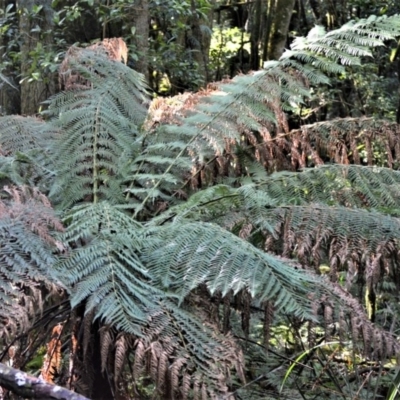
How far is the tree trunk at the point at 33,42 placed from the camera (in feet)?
13.2

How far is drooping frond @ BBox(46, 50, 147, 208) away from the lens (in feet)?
7.64

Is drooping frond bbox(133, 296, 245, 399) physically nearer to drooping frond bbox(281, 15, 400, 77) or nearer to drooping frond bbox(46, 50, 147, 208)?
drooping frond bbox(46, 50, 147, 208)

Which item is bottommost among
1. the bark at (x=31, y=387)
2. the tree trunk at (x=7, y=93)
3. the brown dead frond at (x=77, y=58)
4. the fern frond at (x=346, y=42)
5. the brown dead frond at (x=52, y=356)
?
the brown dead frond at (x=52, y=356)

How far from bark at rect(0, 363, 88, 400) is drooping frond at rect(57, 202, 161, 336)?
0.66 m

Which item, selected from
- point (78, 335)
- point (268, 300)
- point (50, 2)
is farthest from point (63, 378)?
point (50, 2)

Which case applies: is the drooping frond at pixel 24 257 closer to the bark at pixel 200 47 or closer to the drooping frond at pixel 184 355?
the drooping frond at pixel 184 355

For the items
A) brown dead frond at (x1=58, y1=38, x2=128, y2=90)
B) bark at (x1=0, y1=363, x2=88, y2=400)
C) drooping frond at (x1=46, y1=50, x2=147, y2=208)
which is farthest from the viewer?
brown dead frond at (x1=58, y1=38, x2=128, y2=90)

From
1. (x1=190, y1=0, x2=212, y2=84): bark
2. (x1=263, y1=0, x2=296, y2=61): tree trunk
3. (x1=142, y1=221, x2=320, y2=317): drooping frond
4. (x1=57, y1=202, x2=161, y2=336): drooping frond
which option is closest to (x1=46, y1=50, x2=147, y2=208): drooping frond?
(x1=57, y1=202, x2=161, y2=336): drooping frond

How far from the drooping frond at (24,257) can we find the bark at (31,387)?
665 mm

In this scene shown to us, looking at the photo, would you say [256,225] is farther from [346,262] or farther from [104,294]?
[104,294]


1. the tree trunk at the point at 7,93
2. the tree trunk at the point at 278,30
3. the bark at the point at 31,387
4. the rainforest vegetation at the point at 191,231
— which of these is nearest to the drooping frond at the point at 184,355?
the rainforest vegetation at the point at 191,231

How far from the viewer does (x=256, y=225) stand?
1.99 meters

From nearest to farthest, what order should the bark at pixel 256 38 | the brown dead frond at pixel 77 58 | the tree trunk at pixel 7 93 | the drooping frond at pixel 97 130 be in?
1. the drooping frond at pixel 97 130
2. the brown dead frond at pixel 77 58
3. the tree trunk at pixel 7 93
4. the bark at pixel 256 38

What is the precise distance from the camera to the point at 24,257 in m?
Result: 1.59
